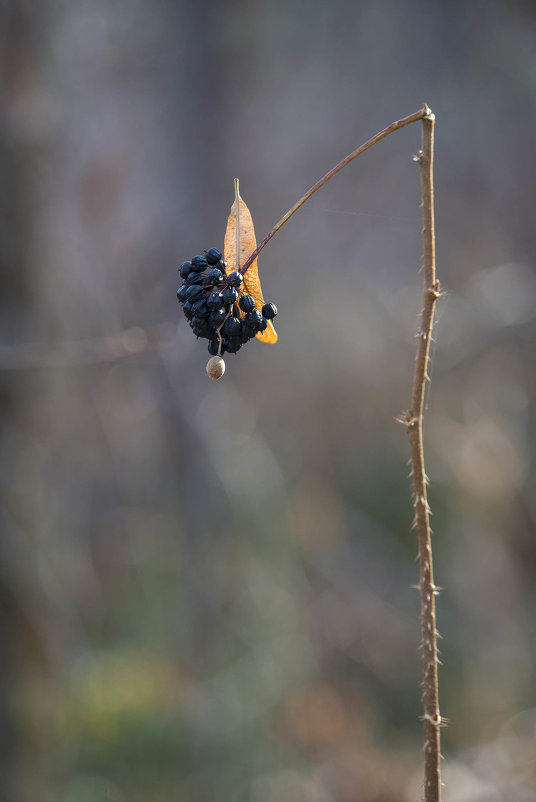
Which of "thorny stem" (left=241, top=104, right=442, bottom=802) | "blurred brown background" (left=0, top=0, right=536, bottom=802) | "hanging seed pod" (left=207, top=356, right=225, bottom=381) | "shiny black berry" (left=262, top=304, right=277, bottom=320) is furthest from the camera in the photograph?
"blurred brown background" (left=0, top=0, right=536, bottom=802)

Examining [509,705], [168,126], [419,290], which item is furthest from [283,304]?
[509,705]

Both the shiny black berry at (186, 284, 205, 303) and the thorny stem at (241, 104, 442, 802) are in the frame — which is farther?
the shiny black berry at (186, 284, 205, 303)

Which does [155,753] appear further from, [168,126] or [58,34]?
[168,126]

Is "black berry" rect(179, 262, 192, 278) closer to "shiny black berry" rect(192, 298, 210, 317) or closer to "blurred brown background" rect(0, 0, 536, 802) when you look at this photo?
"shiny black berry" rect(192, 298, 210, 317)

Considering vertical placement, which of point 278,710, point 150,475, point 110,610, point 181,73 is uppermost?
point 181,73

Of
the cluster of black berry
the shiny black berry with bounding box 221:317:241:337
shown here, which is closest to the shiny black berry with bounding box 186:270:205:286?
the cluster of black berry
